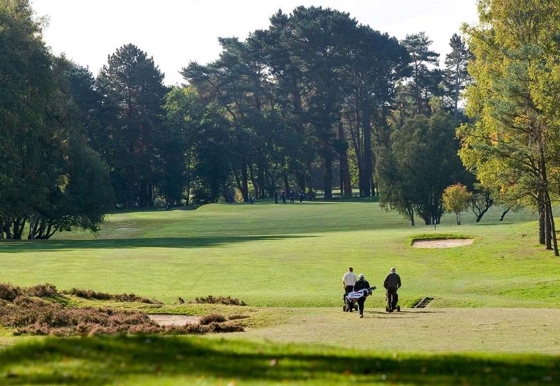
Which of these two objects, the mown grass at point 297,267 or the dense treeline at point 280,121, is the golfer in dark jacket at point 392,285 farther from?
the dense treeline at point 280,121

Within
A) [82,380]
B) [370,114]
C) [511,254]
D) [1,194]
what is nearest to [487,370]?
[82,380]

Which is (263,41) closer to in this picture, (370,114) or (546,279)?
(370,114)

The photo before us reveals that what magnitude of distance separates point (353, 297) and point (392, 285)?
2.12 metres

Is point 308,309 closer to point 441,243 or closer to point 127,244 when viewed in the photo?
point 441,243

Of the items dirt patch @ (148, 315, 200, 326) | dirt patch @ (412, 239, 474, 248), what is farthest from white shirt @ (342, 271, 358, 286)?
dirt patch @ (412, 239, 474, 248)

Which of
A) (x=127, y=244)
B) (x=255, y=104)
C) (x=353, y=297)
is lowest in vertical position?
(x=353, y=297)

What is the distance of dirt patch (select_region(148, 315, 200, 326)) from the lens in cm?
3219

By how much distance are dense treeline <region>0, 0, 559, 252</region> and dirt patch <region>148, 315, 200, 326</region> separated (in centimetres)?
2494

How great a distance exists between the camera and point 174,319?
33625 millimetres

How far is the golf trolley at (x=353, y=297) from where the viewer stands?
32.2m

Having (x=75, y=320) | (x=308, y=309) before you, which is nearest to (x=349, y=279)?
(x=308, y=309)

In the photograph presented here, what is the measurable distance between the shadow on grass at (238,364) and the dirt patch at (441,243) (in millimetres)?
47416

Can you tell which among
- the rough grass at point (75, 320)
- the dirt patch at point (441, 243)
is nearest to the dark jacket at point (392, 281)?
the rough grass at point (75, 320)

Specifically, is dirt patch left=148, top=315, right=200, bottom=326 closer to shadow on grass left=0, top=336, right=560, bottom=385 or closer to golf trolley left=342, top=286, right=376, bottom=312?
golf trolley left=342, top=286, right=376, bottom=312
